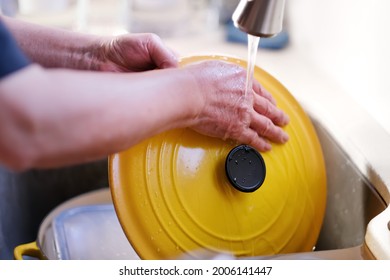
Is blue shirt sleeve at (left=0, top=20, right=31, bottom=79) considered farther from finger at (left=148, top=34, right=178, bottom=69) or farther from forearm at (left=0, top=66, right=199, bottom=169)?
finger at (left=148, top=34, right=178, bottom=69)

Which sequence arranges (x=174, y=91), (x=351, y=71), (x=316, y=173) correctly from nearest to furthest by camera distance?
(x=174, y=91)
(x=316, y=173)
(x=351, y=71)

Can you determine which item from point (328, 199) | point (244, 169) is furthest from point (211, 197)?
point (328, 199)

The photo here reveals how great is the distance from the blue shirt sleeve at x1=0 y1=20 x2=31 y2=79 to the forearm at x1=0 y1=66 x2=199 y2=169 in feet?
0.04

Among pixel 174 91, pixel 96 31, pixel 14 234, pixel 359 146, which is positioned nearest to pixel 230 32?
pixel 96 31

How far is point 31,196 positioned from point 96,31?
0.49m

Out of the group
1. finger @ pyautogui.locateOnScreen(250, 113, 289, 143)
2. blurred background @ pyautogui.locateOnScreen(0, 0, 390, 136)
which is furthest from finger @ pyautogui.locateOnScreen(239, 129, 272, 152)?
blurred background @ pyautogui.locateOnScreen(0, 0, 390, 136)

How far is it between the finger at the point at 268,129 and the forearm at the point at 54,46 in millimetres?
234

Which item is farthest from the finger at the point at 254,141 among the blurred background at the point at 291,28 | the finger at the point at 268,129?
the blurred background at the point at 291,28

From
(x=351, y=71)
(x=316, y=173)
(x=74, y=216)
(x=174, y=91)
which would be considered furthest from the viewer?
(x=351, y=71)

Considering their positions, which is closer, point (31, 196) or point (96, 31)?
point (31, 196)

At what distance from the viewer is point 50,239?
0.87 meters

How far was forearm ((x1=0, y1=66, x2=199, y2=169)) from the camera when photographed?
17.9 inches
